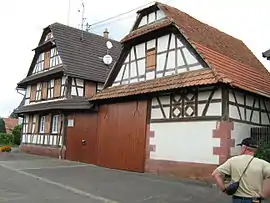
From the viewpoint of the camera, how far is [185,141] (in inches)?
627

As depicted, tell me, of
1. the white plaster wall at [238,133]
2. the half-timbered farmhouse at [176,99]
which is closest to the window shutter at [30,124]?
the half-timbered farmhouse at [176,99]

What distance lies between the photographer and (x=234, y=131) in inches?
588

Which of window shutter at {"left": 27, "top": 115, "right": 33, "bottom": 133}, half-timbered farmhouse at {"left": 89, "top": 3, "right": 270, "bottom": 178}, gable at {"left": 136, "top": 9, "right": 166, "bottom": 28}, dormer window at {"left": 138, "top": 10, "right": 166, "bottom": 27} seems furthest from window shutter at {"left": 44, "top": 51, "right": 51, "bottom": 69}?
dormer window at {"left": 138, "top": 10, "right": 166, "bottom": 27}

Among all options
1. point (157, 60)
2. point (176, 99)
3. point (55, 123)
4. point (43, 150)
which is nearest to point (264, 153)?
point (176, 99)

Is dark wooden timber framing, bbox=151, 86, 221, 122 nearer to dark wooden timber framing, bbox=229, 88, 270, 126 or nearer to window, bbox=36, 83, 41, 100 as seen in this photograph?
dark wooden timber framing, bbox=229, 88, 270, 126

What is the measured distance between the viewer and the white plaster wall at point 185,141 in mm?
14969

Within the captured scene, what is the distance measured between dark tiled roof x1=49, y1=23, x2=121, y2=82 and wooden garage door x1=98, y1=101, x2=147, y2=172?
7379 mm

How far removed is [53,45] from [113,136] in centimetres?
1194

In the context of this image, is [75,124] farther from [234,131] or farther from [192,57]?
[234,131]

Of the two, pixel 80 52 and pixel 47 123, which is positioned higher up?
pixel 80 52

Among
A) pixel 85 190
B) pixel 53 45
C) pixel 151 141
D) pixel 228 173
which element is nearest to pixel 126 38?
pixel 151 141

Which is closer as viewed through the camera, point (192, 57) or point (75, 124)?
point (192, 57)

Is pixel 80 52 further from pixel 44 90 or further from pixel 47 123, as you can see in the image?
pixel 47 123

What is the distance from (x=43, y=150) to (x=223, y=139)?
16604mm
